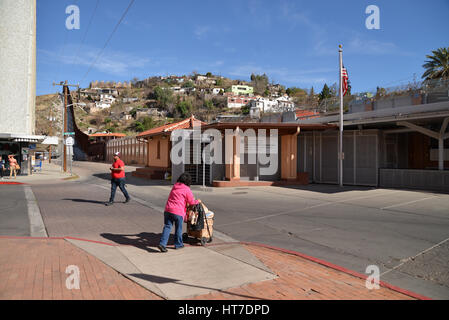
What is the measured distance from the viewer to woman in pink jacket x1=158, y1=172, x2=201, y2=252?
19.1 ft

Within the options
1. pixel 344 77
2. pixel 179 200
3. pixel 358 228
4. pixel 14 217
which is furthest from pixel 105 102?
pixel 179 200

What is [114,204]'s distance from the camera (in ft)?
36.8

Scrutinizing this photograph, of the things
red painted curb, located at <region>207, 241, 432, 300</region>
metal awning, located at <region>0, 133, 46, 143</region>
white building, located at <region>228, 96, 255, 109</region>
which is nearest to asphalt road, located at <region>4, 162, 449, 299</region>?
red painted curb, located at <region>207, 241, 432, 300</region>

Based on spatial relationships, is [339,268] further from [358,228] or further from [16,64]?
[16,64]

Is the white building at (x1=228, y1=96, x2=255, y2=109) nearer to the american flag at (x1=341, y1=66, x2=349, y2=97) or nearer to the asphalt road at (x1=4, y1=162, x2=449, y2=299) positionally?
the american flag at (x1=341, y1=66, x2=349, y2=97)

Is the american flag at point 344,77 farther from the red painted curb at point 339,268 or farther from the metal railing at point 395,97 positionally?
the red painted curb at point 339,268

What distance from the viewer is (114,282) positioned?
428 centimetres

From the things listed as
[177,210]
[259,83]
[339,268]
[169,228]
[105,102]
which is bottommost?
[339,268]

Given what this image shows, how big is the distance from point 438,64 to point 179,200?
3436 centimetres

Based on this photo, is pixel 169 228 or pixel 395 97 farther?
pixel 395 97

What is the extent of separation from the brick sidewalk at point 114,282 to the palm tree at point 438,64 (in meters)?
32.5

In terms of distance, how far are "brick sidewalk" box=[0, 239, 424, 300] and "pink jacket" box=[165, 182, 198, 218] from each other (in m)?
1.46

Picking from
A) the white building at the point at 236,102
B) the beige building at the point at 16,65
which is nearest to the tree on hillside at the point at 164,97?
the white building at the point at 236,102
